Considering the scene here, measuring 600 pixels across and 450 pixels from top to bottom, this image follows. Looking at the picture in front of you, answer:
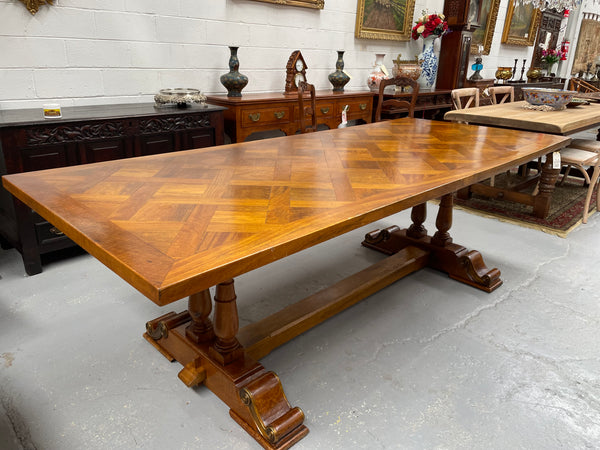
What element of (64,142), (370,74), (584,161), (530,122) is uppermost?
(370,74)

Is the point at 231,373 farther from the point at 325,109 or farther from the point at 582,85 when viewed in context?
the point at 582,85

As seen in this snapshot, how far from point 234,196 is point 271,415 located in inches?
28.7

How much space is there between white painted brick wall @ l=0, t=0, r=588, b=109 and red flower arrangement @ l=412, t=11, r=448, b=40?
3.31 feet

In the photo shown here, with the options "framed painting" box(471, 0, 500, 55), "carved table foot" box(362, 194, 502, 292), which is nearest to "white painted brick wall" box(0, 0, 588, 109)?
"carved table foot" box(362, 194, 502, 292)

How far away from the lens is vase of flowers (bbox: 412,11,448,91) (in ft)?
16.4

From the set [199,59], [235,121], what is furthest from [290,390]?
[199,59]

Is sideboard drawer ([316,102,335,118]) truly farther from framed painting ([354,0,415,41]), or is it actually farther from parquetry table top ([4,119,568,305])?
parquetry table top ([4,119,568,305])

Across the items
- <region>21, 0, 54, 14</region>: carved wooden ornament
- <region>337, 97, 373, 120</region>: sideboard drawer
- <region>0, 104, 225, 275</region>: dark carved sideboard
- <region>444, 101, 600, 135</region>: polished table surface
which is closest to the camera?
<region>0, 104, 225, 275</region>: dark carved sideboard

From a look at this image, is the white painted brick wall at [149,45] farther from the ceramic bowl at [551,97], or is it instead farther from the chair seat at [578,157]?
the chair seat at [578,157]

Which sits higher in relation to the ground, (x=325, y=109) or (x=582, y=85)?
(x=582, y=85)

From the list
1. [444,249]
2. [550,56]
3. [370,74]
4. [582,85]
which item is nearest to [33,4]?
[444,249]

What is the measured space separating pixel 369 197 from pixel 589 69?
33.0ft

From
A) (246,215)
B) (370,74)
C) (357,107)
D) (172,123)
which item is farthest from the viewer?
(370,74)

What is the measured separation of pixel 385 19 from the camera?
4.92 metres
